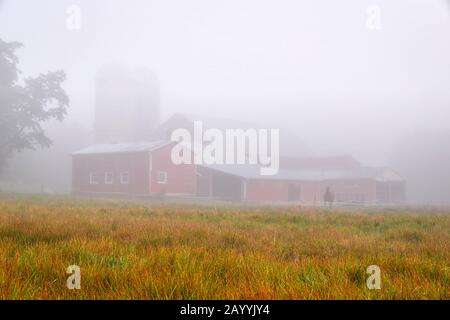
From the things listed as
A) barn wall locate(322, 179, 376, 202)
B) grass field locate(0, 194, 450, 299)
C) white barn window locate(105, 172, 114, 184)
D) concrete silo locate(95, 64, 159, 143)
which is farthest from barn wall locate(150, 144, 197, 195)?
concrete silo locate(95, 64, 159, 143)

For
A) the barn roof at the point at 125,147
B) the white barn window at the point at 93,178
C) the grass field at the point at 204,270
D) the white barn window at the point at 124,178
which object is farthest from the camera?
the white barn window at the point at 93,178

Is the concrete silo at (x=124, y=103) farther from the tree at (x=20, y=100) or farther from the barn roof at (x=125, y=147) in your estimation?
the tree at (x=20, y=100)

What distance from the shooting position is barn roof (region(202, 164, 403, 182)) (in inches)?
1950

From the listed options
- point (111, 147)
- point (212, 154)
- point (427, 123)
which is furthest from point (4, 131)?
point (427, 123)

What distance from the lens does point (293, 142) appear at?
258 ft

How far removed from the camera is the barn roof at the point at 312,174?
49531 millimetres

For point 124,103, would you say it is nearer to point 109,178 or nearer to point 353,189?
point 109,178

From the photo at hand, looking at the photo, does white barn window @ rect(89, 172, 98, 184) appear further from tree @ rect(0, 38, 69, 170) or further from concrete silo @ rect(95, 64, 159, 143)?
concrete silo @ rect(95, 64, 159, 143)

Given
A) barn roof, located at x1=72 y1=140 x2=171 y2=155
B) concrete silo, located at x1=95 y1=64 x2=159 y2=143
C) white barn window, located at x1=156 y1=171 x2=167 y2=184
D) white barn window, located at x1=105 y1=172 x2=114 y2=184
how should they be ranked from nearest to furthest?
white barn window, located at x1=156 y1=171 x2=167 y2=184, barn roof, located at x1=72 y1=140 x2=171 y2=155, white barn window, located at x1=105 y1=172 x2=114 y2=184, concrete silo, located at x1=95 y1=64 x2=159 y2=143

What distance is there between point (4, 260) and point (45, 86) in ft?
135

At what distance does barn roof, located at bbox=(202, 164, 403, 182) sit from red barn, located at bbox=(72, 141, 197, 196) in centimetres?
500

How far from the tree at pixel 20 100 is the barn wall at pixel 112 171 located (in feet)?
24.2

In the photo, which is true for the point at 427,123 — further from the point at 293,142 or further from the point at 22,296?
the point at 22,296

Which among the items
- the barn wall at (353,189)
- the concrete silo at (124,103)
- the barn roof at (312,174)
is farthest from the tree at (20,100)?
the concrete silo at (124,103)
